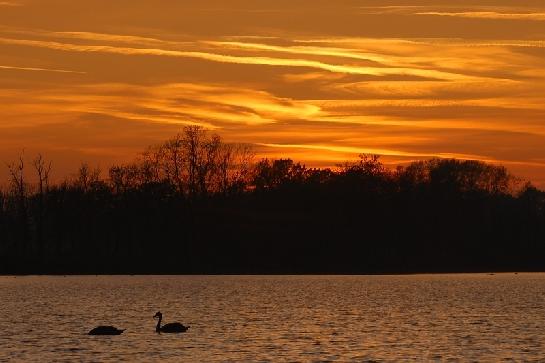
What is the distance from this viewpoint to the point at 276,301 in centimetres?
9856

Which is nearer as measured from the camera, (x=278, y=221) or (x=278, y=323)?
(x=278, y=323)

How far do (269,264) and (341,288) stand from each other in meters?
39.6

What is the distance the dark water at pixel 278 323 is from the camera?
52.8 m

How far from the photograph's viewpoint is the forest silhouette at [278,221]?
154625 mm

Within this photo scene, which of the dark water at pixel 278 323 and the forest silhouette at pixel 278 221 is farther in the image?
the forest silhouette at pixel 278 221

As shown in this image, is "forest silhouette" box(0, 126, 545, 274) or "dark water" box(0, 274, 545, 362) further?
"forest silhouette" box(0, 126, 545, 274)

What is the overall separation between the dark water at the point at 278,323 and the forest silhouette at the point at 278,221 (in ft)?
102

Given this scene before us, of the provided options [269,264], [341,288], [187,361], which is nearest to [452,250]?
[269,264]

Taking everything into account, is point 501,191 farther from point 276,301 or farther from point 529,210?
point 276,301

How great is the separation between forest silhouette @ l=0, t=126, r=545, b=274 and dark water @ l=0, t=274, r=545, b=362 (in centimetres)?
3100

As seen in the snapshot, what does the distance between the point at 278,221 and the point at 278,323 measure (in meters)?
94.7

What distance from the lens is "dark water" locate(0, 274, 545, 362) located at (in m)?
52.8

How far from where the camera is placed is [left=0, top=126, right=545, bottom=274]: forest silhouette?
155 meters

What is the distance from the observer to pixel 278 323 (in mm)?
71750
